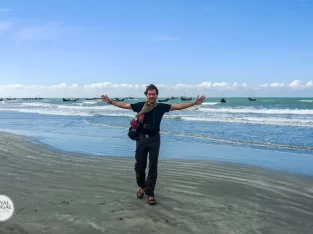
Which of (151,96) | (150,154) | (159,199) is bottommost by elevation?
(159,199)

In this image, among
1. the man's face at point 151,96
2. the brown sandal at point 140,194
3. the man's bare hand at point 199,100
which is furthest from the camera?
the man's bare hand at point 199,100

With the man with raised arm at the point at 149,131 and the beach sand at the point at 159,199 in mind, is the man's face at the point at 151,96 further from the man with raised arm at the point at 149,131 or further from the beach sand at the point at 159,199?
the beach sand at the point at 159,199

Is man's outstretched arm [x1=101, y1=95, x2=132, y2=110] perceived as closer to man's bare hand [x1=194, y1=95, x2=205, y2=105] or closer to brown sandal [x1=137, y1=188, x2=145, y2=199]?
man's bare hand [x1=194, y1=95, x2=205, y2=105]

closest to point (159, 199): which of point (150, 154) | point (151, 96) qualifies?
point (150, 154)

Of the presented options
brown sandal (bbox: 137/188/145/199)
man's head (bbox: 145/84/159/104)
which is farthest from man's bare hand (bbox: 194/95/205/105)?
brown sandal (bbox: 137/188/145/199)
